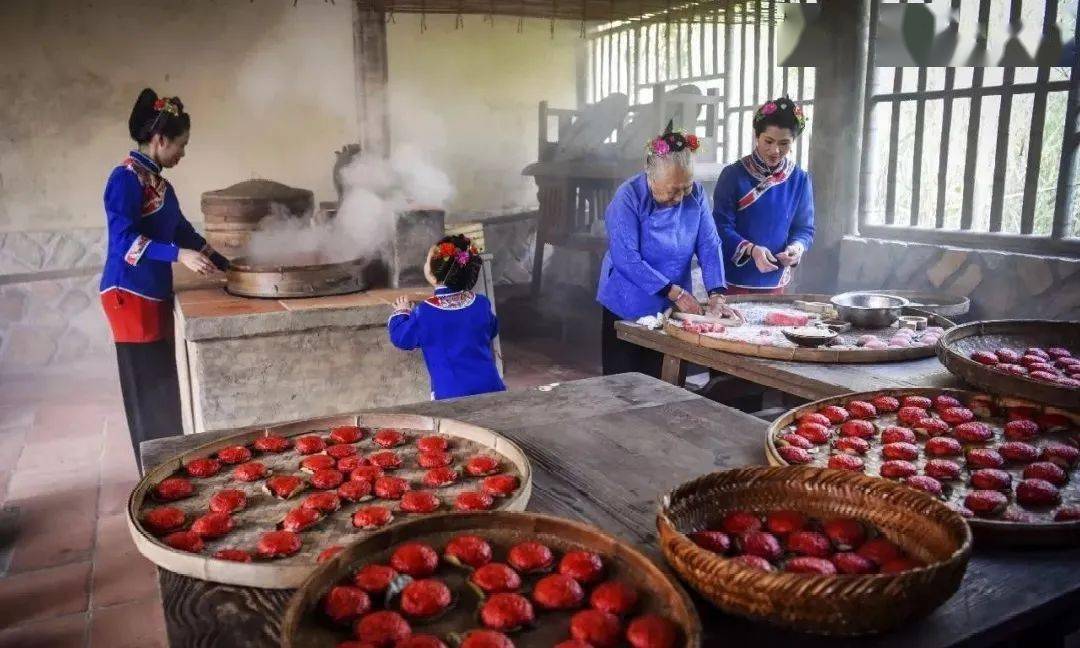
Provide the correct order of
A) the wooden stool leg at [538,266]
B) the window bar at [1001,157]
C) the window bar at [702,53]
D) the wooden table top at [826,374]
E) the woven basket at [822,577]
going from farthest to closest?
1. the wooden stool leg at [538,266]
2. the window bar at [702,53]
3. the window bar at [1001,157]
4. the wooden table top at [826,374]
5. the woven basket at [822,577]

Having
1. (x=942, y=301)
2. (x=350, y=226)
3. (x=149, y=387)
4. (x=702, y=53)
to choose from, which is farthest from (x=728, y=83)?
(x=149, y=387)

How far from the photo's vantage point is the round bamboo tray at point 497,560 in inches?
47.7

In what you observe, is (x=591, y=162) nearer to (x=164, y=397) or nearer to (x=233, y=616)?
(x=164, y=397)

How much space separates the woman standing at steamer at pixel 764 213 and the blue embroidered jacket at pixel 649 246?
0.32 m

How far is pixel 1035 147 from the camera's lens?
15.8ft

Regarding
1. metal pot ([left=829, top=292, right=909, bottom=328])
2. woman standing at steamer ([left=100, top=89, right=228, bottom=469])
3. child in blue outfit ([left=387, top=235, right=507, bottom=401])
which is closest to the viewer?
metal pot ([left=829, top=292, right=909, bottom=328])

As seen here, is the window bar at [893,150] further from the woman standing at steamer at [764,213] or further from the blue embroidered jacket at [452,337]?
the blue embroidered jacket at [452,337]

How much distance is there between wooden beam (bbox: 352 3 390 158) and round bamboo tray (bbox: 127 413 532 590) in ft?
15.7

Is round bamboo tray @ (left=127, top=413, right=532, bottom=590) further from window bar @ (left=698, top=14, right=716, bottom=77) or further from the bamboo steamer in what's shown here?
window bar @ (left=698, top=14, right=716, bottom=77)

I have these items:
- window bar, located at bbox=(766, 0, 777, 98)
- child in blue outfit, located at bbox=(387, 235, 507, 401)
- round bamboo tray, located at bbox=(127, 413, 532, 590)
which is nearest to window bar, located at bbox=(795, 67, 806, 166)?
window bar, located at bbox=(766, 0, 777, 98)

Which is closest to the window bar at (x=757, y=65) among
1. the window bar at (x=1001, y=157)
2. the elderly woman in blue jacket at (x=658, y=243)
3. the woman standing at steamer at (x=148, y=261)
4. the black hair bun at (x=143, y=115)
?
the window bar at (x=1001, y=157)

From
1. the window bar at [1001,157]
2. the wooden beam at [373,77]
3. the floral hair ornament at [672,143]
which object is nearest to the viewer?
the floral hair ornament at [672,143]

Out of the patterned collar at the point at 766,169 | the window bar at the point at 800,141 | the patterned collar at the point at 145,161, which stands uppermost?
the window bar at the point at 800,141

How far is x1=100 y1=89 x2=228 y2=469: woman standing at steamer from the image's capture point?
13.8ft
